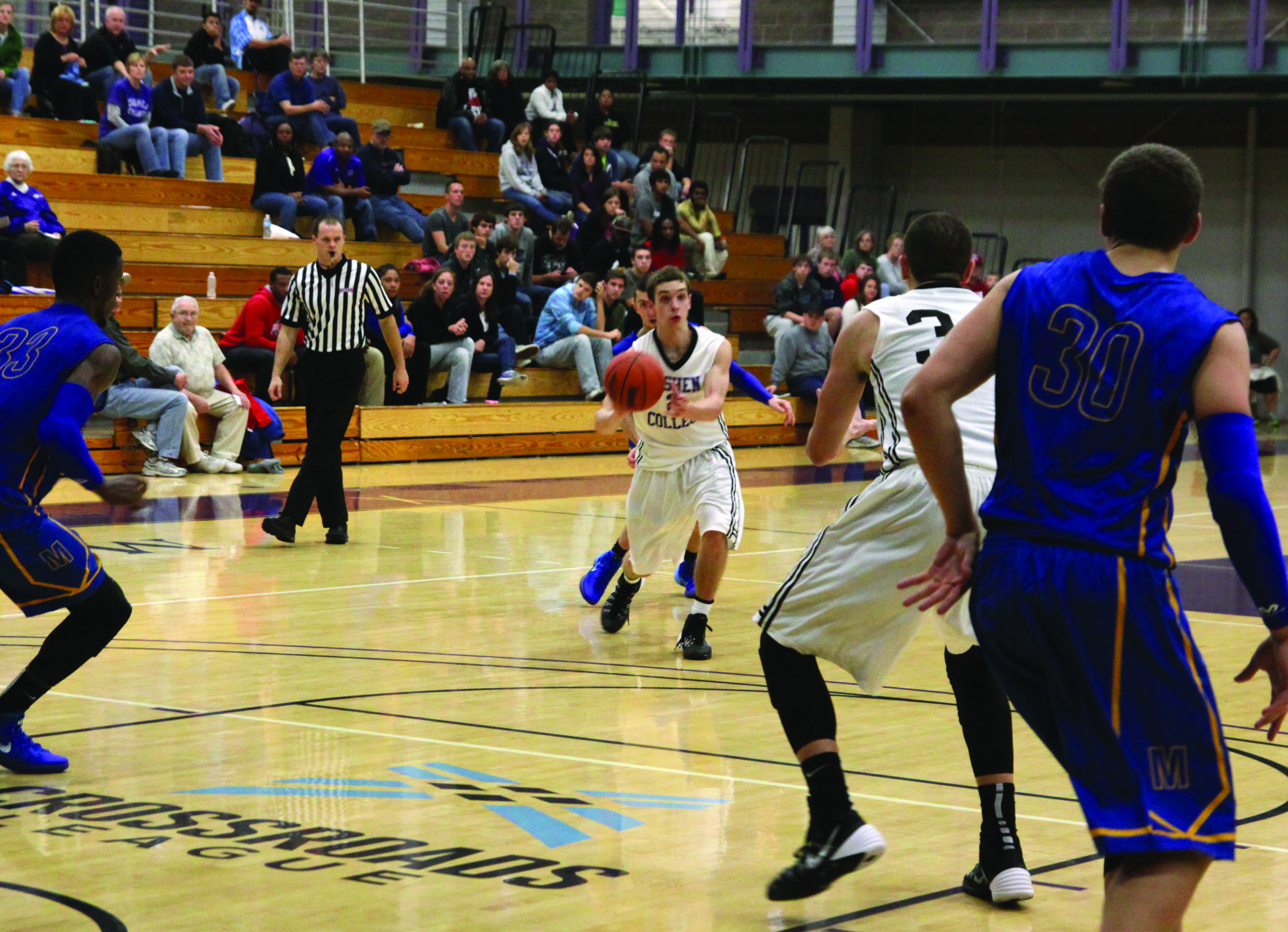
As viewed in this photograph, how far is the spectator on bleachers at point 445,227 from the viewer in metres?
17.1

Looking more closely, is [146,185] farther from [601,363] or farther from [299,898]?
[299,898]

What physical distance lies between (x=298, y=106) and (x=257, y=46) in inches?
43.6

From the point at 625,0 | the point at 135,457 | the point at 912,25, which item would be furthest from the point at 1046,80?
the point at 135,457

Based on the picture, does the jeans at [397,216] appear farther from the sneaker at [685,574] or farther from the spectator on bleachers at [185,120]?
the sneaker at [685,574]

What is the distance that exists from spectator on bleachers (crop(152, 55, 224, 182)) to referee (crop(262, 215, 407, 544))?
719 centimetres

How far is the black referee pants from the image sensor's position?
9.82 meters

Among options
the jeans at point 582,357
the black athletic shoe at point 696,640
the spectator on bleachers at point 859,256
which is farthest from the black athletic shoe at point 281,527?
the spectator on bleachers at point 859,256

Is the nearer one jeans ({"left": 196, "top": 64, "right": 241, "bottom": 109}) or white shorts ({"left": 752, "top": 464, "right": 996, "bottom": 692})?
white shorts ({"left": 752, "top": 464, "right": 996, "bottom": 692})

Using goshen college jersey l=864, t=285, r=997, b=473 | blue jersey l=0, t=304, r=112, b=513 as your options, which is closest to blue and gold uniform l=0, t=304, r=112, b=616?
blue jersey l=0, t=304, r=112, b=513

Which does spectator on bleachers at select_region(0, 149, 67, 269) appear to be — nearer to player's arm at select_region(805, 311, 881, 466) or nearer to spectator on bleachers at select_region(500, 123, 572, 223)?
spectator on bleachers at select_region(500, 123, 572, 223)

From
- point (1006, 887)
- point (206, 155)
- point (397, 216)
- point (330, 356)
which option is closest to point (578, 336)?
point (397, 216)

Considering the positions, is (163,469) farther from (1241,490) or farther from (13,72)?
(1241,490)

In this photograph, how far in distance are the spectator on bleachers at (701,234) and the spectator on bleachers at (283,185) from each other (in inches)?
186

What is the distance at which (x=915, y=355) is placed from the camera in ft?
13.9
